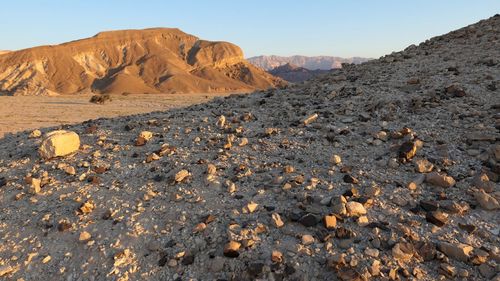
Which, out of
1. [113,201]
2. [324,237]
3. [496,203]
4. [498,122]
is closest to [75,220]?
[113,201]

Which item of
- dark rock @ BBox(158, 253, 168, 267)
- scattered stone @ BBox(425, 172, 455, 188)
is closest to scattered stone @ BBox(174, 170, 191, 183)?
dark rock @ BBox(158, 253, 168, 267)

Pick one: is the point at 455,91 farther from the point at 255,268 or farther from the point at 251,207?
the point at 255,268

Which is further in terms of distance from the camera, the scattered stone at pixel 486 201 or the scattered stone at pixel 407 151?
the scattered stone at pixel 407 151

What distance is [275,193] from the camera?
6.24m

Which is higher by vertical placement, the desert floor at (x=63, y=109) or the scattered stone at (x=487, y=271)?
the scattered stone at (x=487, y=271)

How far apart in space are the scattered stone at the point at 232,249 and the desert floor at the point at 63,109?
20.7 m

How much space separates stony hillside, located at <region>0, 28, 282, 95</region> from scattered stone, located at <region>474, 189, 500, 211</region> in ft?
294

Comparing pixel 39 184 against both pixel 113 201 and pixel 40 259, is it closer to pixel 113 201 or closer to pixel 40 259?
pixel 113 201

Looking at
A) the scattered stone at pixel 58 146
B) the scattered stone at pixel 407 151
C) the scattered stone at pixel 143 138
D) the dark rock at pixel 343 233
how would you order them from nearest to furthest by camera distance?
the dark rock at pixel 343 233, the scattered stone at pixel 407 151, the scattered stone at pixel 58 146, the scattered stone at pixel 143 138

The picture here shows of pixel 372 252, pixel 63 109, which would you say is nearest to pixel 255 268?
pixel 372 252

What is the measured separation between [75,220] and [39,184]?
4.89ft

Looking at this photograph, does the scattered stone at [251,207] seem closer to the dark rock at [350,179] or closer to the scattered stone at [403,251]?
the dark rock at [350,179]

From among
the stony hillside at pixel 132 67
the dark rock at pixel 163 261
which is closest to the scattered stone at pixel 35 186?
the dark rock at pixel 163 261

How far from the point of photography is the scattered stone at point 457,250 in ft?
15.6
